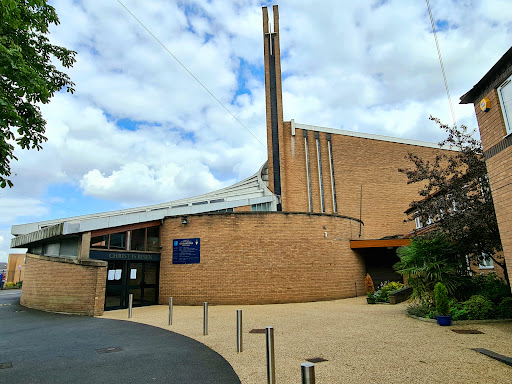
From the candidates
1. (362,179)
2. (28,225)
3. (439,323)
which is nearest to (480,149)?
(439,323)

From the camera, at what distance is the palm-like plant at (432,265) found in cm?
1010

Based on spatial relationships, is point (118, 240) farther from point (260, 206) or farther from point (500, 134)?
point (500, 134)

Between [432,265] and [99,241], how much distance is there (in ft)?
42.8

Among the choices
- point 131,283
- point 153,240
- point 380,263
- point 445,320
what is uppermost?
point 153,240

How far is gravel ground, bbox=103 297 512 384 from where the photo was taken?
4875mm

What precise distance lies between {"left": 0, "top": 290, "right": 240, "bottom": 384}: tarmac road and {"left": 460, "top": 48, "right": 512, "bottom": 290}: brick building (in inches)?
270

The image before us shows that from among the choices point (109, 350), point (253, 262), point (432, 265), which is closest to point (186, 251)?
point (253, 262)

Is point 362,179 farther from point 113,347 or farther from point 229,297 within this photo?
point 113,347

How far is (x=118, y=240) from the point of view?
15414mm

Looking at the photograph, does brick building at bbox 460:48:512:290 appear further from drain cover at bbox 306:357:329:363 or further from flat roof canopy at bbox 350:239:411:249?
flat roof canopy at bbox 350:239:411:249

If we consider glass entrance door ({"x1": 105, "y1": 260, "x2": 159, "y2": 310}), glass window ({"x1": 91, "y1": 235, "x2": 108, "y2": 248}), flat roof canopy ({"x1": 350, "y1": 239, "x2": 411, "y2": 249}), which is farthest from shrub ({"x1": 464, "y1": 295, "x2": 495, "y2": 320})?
glass window ({"x1": 91, "y1": 235, "x2": 108, "y2": 248})

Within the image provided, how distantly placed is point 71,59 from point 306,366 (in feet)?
27.1

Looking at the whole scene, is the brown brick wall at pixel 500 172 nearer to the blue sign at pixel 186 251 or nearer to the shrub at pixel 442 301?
the shrub at pixel 442 301

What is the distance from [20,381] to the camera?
5.00 meters
